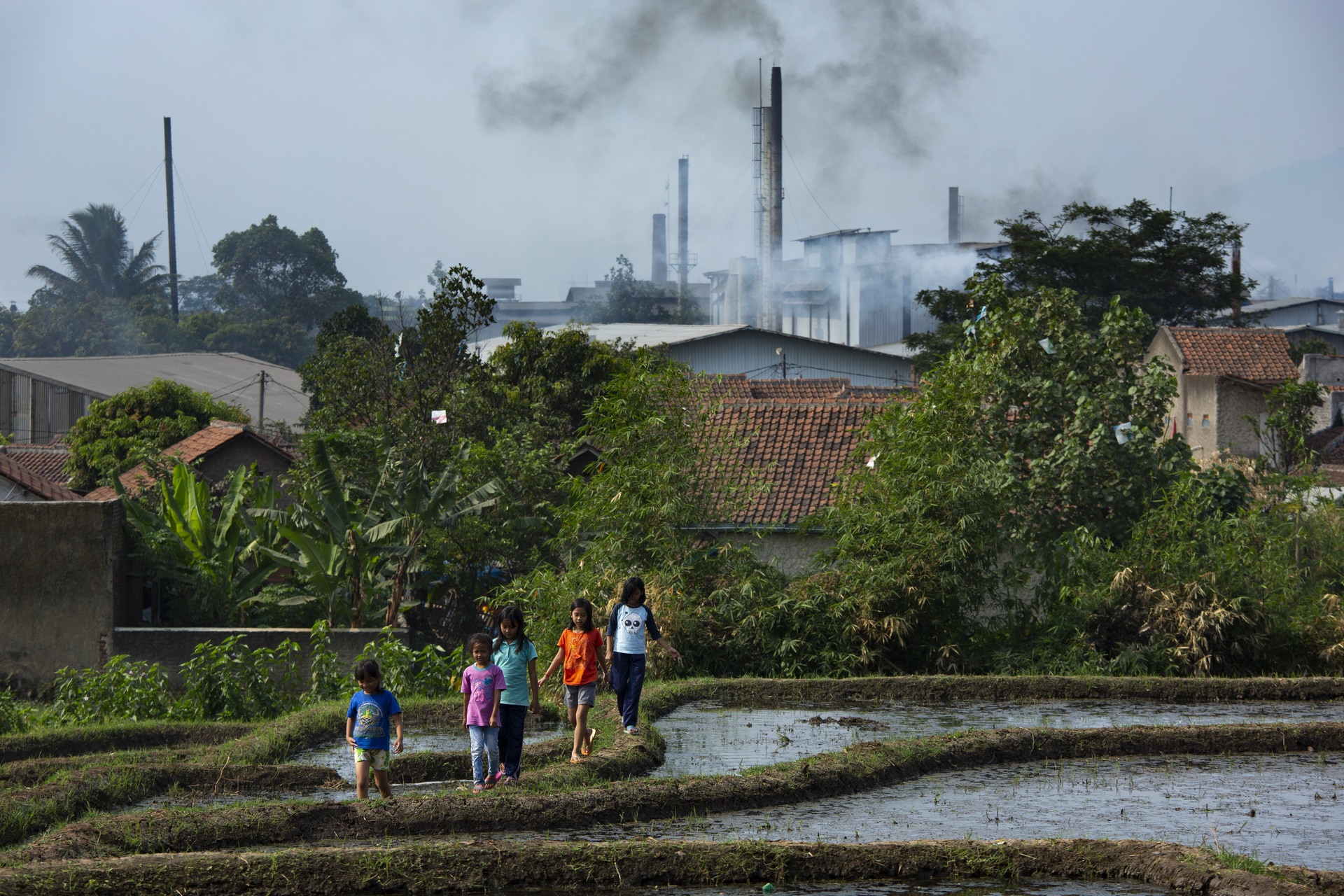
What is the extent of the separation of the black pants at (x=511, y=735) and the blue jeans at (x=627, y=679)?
1538mm

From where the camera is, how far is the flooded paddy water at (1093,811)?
822 cm

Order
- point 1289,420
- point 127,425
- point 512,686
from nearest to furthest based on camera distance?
point 512,686, point 1289,420, point 127,425

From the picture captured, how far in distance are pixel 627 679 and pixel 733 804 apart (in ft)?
6.65

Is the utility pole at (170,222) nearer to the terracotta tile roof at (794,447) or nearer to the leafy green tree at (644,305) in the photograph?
the leafy green tree at (644,305)

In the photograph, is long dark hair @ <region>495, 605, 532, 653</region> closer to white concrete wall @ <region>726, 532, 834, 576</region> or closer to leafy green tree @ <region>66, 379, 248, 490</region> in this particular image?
white concrete wall @ <region>726, 532, 834, 576</region>

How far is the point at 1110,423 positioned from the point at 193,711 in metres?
12.3

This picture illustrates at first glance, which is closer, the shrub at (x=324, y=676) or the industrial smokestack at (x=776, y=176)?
the shrub at (x=324, y=676)

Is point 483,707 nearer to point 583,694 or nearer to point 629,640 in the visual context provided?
point 583,694

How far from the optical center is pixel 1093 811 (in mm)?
9125

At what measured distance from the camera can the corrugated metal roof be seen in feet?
142

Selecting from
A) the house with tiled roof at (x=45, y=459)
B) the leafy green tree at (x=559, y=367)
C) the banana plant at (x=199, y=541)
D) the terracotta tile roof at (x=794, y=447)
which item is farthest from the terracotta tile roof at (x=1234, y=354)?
the house with tiled roof at (x=45, y=459)

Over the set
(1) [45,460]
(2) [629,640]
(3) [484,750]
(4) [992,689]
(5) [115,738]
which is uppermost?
(1) [45,460]

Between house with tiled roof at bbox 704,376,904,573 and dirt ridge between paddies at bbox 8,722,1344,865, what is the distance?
700 cm

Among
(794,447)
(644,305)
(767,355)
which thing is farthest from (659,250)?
(794,447)
